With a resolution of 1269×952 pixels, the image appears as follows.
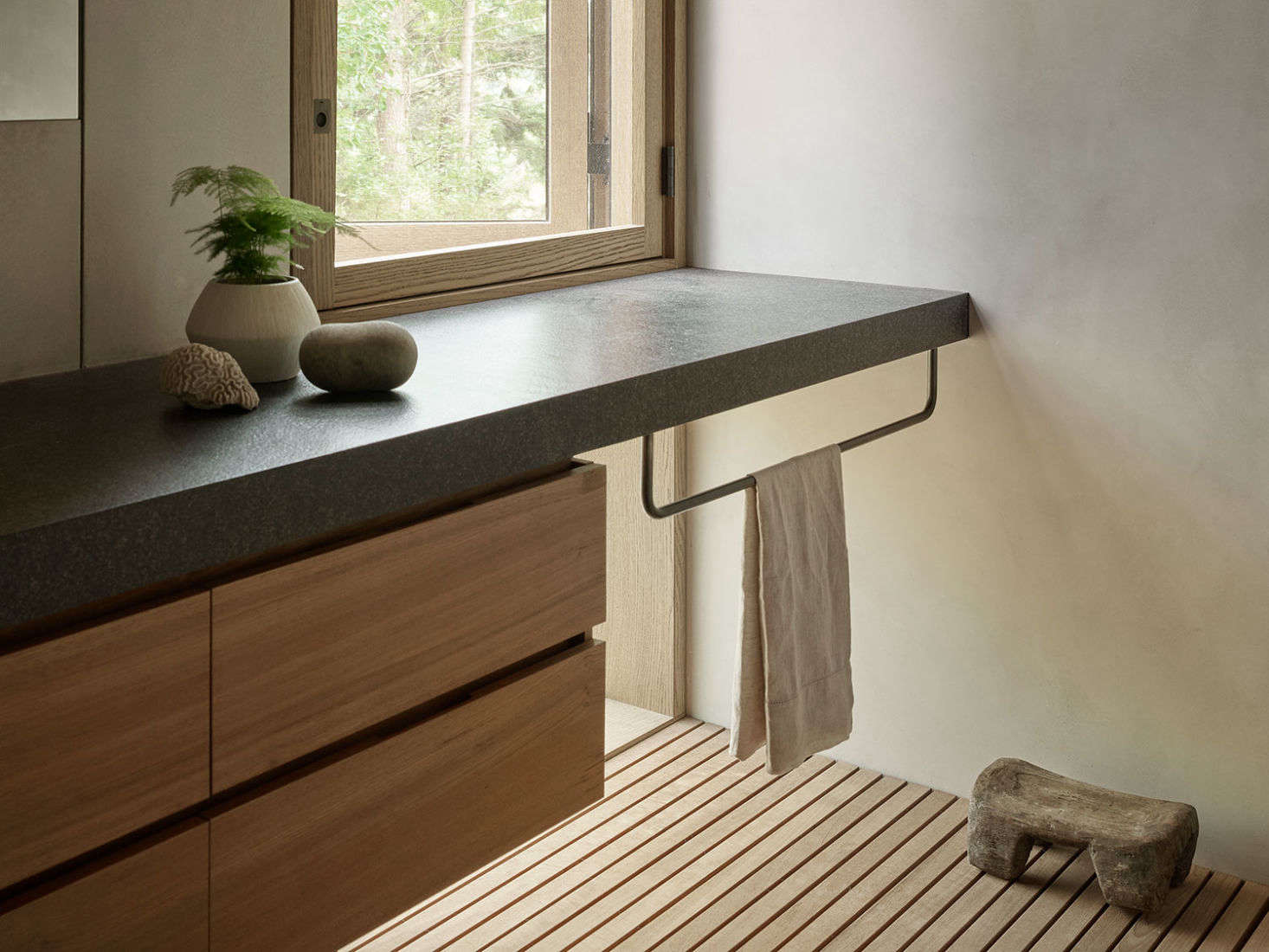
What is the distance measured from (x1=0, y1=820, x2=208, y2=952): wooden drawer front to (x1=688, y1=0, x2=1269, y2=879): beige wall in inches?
54.5

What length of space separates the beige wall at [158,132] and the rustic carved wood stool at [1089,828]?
129 centimetres

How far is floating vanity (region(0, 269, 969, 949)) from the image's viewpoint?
40.2 inches

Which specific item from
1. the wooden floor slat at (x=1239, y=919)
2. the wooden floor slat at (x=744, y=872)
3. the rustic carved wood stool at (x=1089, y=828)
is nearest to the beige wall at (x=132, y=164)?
the wooden floor slat at (x=744, y=872)

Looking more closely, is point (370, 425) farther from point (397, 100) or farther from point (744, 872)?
point (744, 872)

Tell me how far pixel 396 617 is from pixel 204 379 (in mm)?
277

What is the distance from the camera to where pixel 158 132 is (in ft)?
5.02

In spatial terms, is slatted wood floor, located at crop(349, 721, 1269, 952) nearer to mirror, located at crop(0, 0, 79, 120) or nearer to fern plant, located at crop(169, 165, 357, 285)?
fern plant, located at crop(169, 165, 357, 285)

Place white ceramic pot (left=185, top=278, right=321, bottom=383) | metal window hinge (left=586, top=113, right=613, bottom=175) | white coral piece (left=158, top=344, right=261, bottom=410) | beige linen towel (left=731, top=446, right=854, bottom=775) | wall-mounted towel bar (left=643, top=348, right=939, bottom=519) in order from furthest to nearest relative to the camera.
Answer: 1. metal window hinge (left=586, top=113, right=613, bottom=175)
2. beige linen towel (left=731, top=446, right=854, bottom=775)
3. wall-mounted towel bar (left=643, top=348, right=939, bottom=519)
4. white ceramic pot (left=185, top=278, right=321, bottom=383)
5. white coral piece (left=158, top=344, right=261, bottom=410)

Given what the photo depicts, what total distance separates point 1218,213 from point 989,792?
87 centimetres

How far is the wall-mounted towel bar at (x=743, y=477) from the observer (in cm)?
168

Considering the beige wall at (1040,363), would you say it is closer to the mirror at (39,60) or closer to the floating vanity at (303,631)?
the floating vanity at (303,631)

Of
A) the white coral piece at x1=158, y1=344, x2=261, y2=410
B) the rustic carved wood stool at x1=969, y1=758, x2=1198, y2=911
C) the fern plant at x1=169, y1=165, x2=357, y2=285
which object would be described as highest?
the fern plant at x1=169, y1=165, x2=357, y2=285

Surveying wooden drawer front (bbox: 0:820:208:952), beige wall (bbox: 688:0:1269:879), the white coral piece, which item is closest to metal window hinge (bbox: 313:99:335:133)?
the white coral piece

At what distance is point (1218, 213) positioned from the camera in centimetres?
187
